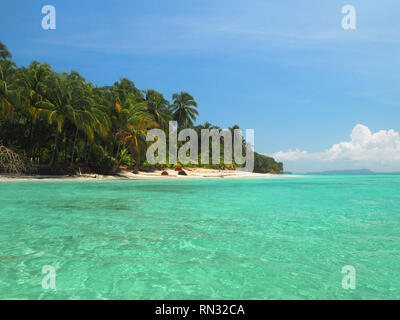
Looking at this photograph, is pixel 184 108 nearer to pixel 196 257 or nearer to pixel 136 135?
pixel 136 135

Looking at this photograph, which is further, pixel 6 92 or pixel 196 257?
pixel 6 92

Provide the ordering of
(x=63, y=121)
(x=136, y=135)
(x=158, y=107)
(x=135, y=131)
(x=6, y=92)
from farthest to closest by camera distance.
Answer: (x=158, y=107) → (x=136, y=135) → (x=135, y=131) → (x=63, y=121) → (x=6, y=92)

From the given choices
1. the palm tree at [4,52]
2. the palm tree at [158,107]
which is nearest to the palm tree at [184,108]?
the palm tree at [158,107]

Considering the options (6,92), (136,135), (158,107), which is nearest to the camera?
(6,92)

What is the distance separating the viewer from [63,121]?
71.9 ft

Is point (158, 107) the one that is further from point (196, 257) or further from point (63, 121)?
point (196, 257)

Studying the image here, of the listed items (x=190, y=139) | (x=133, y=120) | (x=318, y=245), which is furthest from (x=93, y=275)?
(x=190, y=139)

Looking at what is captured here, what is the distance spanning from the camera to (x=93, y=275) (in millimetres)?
2846

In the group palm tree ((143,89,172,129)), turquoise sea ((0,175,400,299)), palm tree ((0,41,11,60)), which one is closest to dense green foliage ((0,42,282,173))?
palm tree ((0,41,11,60))

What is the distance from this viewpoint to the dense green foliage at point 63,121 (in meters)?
21.1

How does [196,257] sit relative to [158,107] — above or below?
below

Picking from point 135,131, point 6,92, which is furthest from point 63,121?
point 135,131

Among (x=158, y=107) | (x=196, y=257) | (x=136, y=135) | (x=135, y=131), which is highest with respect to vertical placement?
(x=158, y=107)

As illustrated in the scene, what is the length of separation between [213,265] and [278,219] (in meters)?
3.54
